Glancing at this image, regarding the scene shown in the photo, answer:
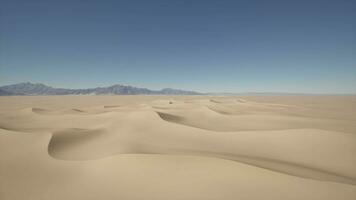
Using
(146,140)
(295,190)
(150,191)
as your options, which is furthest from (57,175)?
(295,190)

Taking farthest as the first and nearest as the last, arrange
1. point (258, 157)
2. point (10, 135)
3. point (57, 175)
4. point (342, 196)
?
point (10, 135) → point (258, 157) → point (57, 175) → point (342, 196)

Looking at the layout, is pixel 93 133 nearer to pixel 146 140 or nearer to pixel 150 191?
pixel 146 140

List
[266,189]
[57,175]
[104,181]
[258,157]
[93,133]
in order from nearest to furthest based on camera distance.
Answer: [266,189]
[104,181]
[57,175]
[258,157]
[93,133]

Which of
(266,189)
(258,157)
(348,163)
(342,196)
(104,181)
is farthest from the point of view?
(258,157)

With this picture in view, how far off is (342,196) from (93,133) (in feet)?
23.7

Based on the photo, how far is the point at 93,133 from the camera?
7.65m

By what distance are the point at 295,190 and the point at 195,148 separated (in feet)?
10.0

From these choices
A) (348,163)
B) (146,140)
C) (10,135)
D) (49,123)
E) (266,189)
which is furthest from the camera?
(49,123)

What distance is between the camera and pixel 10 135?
639 centimetres

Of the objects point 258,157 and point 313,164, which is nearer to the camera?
point 313,164

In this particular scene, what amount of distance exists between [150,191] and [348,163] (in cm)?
462

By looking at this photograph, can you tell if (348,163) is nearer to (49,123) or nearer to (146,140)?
(146,140)

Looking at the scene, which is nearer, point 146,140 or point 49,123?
point 146,140

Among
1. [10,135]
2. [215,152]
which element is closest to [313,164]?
[215,152]
